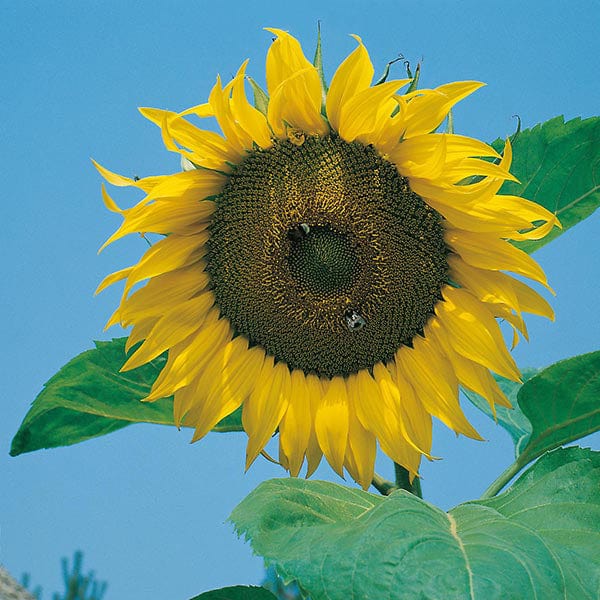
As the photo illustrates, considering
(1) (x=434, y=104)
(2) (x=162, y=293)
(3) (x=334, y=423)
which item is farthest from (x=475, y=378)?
(2) (x=162, y=293)

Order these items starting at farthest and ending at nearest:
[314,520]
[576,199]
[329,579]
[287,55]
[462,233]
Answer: [576,199]
[462,233]
[287,55]
[314,520]
[329,579]

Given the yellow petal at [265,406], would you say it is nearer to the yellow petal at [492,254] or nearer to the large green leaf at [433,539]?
the large green leaf at [433,539]

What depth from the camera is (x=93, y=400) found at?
2182mm

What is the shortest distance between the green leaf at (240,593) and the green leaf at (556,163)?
0.92m

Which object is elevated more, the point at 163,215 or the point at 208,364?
the point at 163,215

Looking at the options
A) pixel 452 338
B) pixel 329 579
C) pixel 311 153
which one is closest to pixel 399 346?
pixel 452 338

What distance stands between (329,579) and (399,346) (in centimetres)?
86

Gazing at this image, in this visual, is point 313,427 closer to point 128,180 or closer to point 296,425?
point 296,425

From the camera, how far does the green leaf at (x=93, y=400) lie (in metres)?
2.15

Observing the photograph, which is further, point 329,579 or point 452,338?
point 452,338

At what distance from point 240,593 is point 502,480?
0.66 meters

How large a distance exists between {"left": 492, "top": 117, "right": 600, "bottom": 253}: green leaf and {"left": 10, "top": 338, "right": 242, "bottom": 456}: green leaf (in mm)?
831

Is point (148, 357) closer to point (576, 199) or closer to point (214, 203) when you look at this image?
point (214, 203)

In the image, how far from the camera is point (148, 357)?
2064 mm
